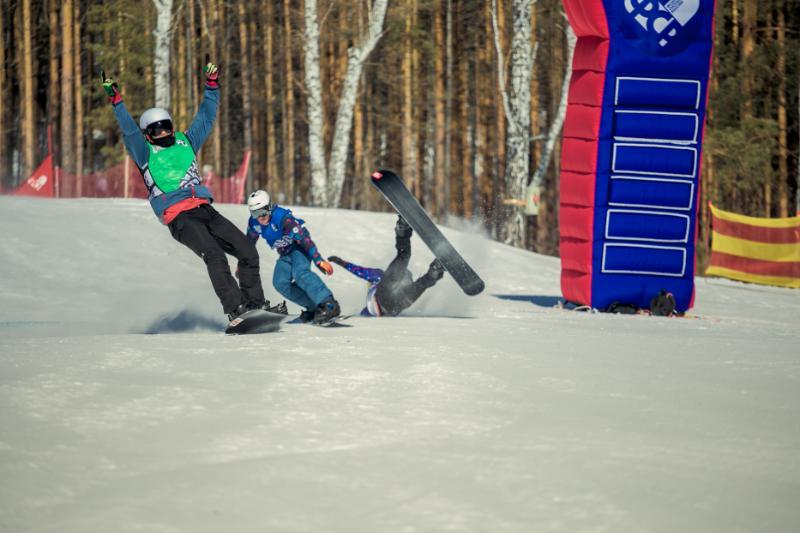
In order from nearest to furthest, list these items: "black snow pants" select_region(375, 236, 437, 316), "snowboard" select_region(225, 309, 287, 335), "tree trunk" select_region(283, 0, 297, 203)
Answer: "snowboard" select_region(225, 309, 287, 335), "black snow pants" select_region(375, 236, 437, 316), "tree trunk" select_region(283, 0, 297, 203)

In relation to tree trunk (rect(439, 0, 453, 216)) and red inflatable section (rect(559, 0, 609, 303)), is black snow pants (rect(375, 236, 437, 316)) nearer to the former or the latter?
red inflatable section (rect(559, 0, 609, 303))

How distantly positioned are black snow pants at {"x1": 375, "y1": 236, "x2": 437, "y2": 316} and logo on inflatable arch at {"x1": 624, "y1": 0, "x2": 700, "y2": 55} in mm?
3094

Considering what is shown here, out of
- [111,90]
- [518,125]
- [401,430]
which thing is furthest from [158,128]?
[518,125]

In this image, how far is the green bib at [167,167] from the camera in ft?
23.3

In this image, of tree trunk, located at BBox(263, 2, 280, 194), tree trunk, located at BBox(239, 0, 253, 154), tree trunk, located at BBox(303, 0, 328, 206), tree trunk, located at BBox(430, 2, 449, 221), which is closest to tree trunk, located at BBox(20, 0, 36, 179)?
tree trunk, located at BBox(239, 0, 253, 154)

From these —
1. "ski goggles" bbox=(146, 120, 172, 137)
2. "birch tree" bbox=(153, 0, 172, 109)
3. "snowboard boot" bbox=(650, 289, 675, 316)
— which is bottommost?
"snowboard boot" bbox=(650, 289, 675, 316)

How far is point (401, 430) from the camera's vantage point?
392cm

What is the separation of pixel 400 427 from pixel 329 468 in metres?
0.58

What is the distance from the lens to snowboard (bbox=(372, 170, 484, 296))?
29.1ft

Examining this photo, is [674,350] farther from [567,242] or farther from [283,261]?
[567,242]

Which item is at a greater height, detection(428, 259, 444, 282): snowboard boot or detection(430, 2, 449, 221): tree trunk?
detection(430, 2, 449, 221): tree trunk

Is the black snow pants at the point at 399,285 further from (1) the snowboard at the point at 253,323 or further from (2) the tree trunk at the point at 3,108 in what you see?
(2) the tree trunk at the point at 3,108

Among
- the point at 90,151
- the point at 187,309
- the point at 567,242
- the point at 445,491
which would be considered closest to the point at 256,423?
the point at 445,491

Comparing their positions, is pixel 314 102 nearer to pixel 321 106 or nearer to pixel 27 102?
pixel 321 106
